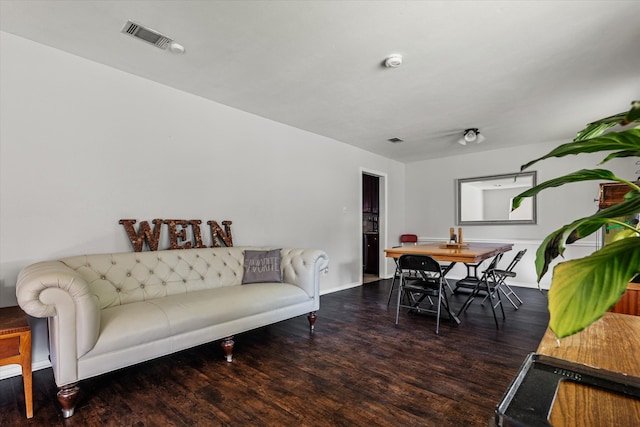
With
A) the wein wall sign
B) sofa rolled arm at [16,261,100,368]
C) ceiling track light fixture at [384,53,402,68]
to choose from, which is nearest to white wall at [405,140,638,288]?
ceiling track light fixture at [384,53,402,68]

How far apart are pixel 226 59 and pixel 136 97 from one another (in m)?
1.02

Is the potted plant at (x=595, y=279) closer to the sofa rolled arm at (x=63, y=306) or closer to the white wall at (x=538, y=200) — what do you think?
the sofa rolled arm at (x=63, y=306)

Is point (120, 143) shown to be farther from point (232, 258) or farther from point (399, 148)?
point (399, 148)

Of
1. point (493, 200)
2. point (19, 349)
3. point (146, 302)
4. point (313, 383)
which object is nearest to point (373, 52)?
point (313, 383)

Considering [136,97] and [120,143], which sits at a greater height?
[136,97]

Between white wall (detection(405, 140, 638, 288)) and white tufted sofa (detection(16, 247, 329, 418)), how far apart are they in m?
4.00

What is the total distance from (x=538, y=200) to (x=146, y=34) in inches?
238

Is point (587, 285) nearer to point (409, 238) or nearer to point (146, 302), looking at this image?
point (146, 302)

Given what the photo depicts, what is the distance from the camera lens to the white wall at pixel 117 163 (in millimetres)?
2467

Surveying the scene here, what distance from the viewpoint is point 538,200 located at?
5.56 meters

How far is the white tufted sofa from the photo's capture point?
74.3 inches

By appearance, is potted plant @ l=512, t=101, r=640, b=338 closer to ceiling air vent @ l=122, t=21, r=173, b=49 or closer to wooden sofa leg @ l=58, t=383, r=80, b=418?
wooden sofa leg @ l=58, t=383, r=80, b=418

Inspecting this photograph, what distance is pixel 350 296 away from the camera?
483 cm

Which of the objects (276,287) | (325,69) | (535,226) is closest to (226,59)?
(325,69)
